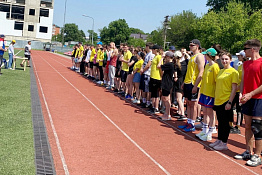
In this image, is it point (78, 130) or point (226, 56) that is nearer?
point (226, 56)

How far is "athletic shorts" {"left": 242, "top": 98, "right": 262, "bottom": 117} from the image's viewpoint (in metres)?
5.45

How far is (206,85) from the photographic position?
673 centimetres

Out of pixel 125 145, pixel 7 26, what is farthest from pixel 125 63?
pixel 7 26

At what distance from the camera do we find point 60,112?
340 inches

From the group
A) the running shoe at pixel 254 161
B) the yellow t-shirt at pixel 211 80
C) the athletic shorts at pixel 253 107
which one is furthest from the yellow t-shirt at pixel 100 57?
the running shoe at pixel 254 161

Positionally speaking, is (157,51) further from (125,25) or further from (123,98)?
(125,25)

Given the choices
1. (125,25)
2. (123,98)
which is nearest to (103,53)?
(123,98)

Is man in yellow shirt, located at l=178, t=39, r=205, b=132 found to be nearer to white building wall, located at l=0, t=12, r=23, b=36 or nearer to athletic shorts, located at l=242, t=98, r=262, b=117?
athletic shorts, located at l=242, t=98, r=262, b=117

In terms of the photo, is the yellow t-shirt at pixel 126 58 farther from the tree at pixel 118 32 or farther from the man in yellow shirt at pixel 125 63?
the tree at pixel 118 32

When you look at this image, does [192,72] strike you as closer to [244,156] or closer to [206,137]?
[206,137]

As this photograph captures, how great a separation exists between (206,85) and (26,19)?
71.1 meters

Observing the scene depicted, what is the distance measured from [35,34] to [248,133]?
238ft

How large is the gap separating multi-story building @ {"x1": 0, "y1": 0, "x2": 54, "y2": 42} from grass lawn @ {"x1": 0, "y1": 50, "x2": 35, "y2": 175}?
64.8 meters

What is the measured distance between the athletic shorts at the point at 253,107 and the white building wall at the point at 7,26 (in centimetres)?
7172
